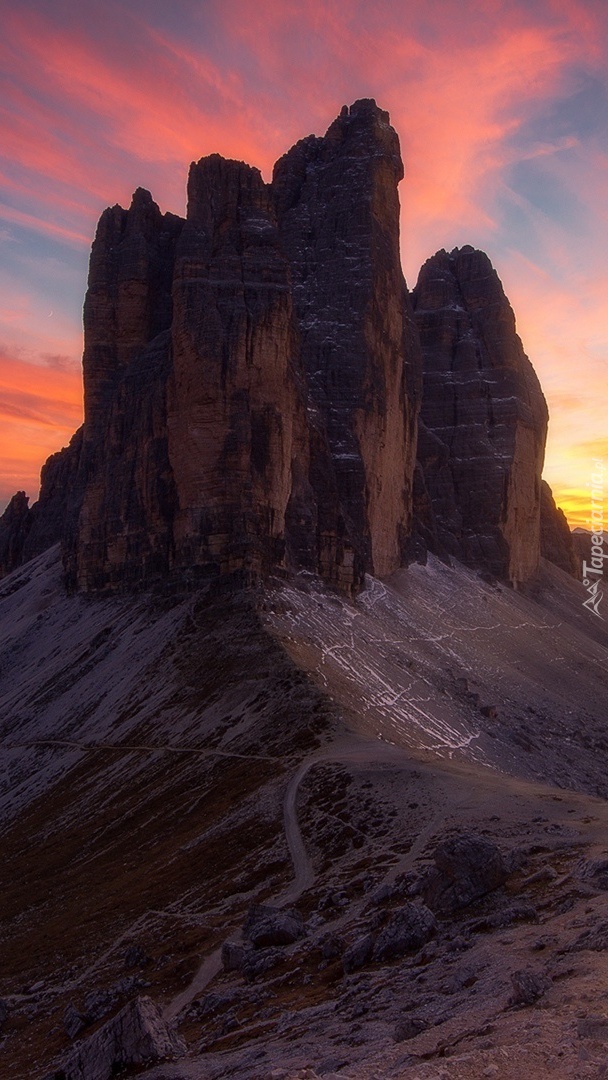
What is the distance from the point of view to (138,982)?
32.5 m

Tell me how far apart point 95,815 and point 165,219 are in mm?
→ 85747

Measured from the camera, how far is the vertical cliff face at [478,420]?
5837 inches

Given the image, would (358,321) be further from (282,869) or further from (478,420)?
(282,869)

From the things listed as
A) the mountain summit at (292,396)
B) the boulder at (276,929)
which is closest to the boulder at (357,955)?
the boulder at (276,929)

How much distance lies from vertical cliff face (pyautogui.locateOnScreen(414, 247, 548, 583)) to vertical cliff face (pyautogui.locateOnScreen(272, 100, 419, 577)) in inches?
723

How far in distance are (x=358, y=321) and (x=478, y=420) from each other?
38.0m

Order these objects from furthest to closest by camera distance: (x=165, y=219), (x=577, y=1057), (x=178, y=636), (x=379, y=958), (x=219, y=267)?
(x=165, y=219) → (x=219, y=267) → (x=178, y=636) → (x=379, y=958) → (x=577, y=1057)

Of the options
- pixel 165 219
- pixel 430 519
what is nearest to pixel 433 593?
pixel 430 519

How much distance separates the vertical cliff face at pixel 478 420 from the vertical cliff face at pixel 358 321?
60.2ft

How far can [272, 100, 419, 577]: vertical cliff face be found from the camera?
118m

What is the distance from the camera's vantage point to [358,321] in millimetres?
122875

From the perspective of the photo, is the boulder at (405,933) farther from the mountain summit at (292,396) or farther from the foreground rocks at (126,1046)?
the mountain summit at (292,396)

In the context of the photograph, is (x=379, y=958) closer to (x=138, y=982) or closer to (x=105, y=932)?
(x=138, y=982)

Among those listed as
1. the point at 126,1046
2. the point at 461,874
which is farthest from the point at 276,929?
the point at 126,1046
